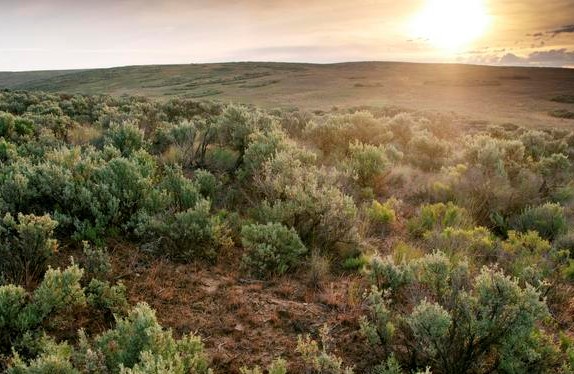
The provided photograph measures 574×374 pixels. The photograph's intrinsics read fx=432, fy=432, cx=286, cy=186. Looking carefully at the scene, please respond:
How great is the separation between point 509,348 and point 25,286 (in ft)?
14.3

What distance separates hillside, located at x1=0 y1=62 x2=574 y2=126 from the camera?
44.0 meters

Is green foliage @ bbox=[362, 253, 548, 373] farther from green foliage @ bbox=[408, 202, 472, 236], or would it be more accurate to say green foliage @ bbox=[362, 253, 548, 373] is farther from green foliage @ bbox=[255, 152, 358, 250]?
green foliage @ bbox=[408, 202, 472, 236]

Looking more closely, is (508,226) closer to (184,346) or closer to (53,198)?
(184,346)

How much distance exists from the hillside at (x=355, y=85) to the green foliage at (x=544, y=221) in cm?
2508

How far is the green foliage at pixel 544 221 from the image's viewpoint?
677 cm

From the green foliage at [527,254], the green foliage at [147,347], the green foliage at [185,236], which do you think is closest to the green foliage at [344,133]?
the green foliage at [527,254]

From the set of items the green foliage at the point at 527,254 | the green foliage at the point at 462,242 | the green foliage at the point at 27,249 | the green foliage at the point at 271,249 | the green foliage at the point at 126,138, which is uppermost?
the green foliage at the point at 126,138

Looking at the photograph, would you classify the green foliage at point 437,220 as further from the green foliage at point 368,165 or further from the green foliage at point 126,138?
the green foliage at point 126,138

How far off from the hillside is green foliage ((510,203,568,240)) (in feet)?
82.3

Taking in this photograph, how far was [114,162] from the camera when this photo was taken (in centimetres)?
608

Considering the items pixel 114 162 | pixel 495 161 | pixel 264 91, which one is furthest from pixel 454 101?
pixel 114 162

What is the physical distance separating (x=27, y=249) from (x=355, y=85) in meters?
68.3

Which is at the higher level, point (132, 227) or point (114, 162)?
point (114, 162)

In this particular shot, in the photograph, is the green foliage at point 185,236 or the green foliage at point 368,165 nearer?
the green foliage at point 185,236
